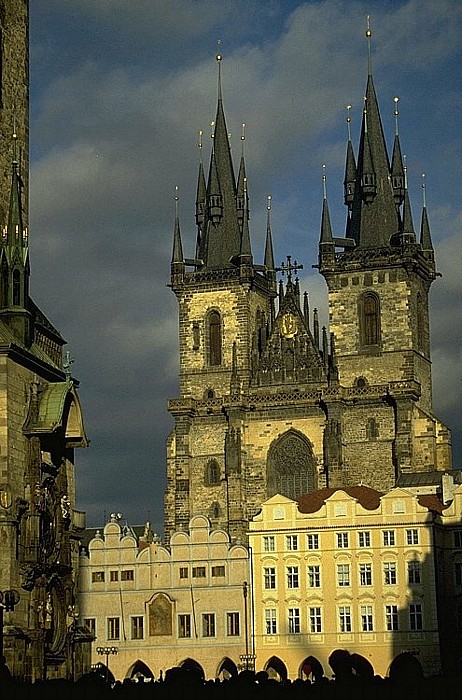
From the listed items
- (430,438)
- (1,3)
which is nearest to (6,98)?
Result: (1,3)

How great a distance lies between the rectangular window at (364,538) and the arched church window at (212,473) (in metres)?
18.2

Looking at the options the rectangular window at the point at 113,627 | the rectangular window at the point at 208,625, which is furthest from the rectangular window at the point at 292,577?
the rectangular window at the point at 113,627

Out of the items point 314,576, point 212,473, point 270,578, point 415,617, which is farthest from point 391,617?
point 212,473

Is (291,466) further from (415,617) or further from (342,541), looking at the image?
(415,617)

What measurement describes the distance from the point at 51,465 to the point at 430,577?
35207 millimetres

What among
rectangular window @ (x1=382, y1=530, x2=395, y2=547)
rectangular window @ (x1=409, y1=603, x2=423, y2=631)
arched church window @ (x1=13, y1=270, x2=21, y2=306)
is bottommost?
rectangular window @ (x1=409, y1=603, x2=423, y2=631)

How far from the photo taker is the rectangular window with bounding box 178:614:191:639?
70.1m

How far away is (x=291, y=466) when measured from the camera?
8550 cm

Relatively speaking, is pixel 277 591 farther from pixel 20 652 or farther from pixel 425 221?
pixel 20 652

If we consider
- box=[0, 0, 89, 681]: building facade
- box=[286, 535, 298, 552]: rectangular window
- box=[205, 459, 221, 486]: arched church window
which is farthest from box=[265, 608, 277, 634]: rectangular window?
box=[0, 0, 89, 681]: building facade

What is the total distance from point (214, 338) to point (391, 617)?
2676cm

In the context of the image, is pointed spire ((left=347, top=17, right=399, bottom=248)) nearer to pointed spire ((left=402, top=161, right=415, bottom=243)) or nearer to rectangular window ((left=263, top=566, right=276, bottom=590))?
pointed spire ((left=402, top=161, right=415, bottom=243))

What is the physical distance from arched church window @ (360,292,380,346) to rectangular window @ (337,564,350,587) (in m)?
20.1

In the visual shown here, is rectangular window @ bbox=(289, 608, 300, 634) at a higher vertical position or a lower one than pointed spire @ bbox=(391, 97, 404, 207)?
lower
